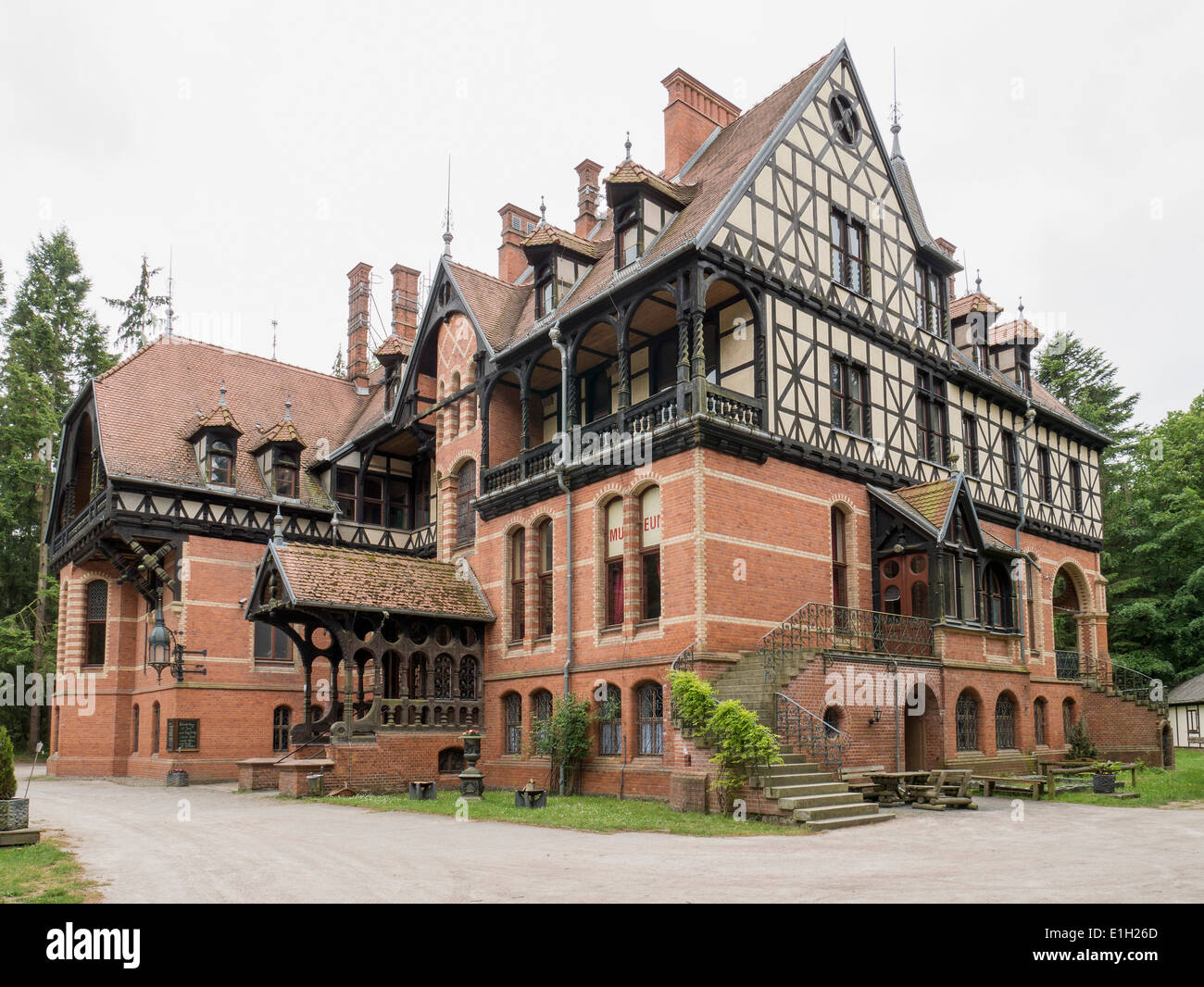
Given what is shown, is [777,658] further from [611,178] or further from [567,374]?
[611,178]

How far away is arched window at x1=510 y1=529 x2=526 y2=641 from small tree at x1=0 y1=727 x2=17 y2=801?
1342 cm

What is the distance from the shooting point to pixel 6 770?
12453 millimetres

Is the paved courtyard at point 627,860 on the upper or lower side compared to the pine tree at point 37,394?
lower

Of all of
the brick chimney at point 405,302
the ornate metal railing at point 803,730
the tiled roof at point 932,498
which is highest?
the brick chimney at point 405,302

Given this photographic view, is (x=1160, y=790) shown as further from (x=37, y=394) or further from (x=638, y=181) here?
(x=37, y=394)

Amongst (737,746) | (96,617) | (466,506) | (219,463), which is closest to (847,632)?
(737,746)

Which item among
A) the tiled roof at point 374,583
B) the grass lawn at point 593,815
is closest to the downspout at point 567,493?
the tiled roof at point 374,583

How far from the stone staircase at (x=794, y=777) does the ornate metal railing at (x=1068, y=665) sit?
1527 cm

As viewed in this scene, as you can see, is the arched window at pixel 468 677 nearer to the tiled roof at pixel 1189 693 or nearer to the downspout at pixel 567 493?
the downspout at pixel 567 493

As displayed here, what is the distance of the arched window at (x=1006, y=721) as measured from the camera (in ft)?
80.7

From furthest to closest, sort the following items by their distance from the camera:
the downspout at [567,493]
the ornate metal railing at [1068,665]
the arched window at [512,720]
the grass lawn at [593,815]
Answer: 1. the ornate metal railing at [1068,665]
2. the arched window at [512,720]
3. the downspout at [567,493]
4. the grass lawn at [593,815]

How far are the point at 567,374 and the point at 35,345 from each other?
95.5ft

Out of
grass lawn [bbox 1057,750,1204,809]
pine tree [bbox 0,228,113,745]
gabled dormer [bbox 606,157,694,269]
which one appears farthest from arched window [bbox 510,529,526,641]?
pine tree [bbox 0,228,113,745]

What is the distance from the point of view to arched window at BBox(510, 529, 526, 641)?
83.2 feet
